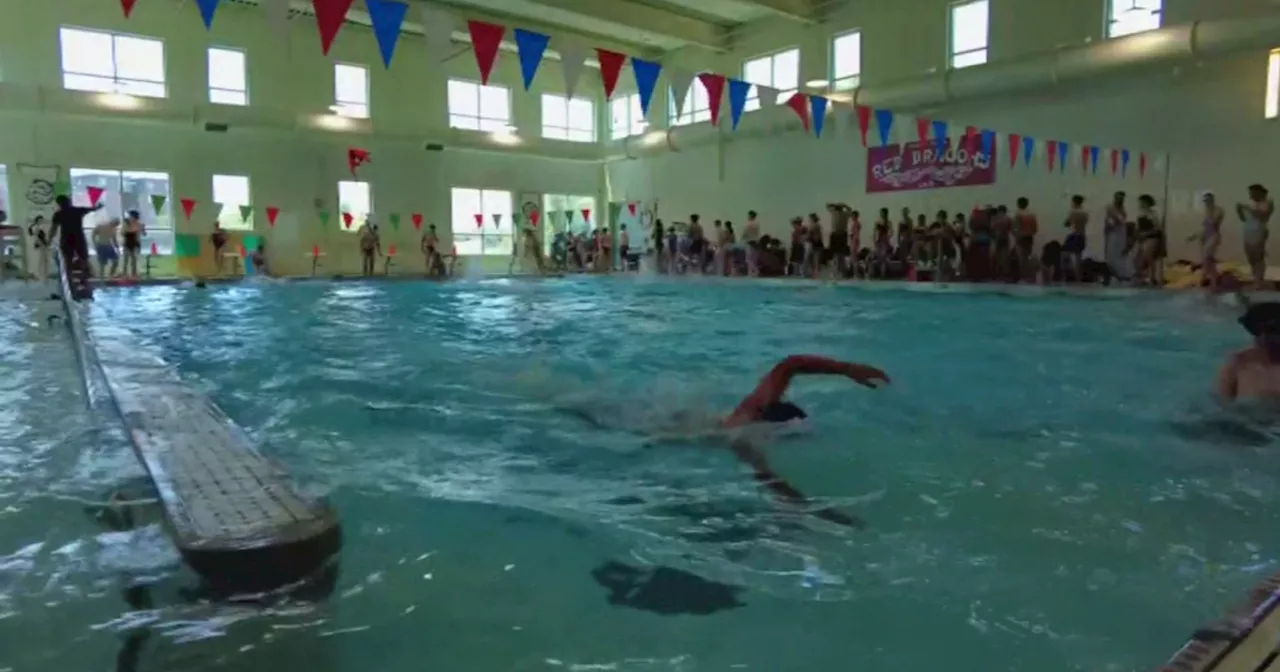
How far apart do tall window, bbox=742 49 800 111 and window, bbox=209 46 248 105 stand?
11.3m

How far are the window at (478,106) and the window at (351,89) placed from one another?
218cm

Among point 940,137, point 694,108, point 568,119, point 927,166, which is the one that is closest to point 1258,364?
point 940,137

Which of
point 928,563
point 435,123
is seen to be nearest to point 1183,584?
point 928,563

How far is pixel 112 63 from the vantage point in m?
18.1

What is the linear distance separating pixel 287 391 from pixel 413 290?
1006 centimetres

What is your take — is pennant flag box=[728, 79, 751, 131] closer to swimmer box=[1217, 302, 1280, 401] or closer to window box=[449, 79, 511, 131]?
swimmer box=[1217, 302, 1280, 401]

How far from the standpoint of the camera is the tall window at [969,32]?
1588 cm

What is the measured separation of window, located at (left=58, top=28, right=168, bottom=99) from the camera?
17547mm

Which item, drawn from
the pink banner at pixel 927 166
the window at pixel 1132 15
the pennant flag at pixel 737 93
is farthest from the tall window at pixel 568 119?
the window at pixel 1132 15

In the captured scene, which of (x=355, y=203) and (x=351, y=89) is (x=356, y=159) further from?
(x=351, y=89)

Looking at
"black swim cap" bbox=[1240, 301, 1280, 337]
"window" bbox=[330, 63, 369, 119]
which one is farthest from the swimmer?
"window" bbox=[330, 63, 369, 119]

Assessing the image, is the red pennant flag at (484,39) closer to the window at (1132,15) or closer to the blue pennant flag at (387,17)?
the blue pennant flag at (387,17)

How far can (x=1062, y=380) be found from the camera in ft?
17.3

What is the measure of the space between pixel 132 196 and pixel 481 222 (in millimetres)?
8140
